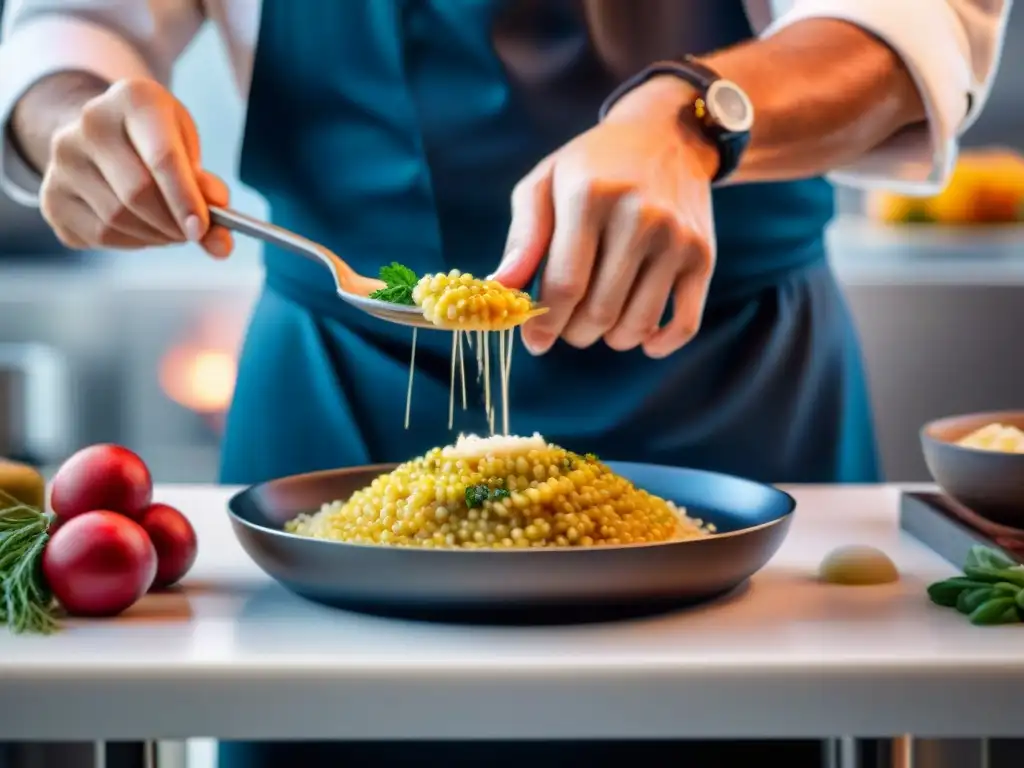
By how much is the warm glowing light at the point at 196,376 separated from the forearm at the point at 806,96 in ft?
6.01

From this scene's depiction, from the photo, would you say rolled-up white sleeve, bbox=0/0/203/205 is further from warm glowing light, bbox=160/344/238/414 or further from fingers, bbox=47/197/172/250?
warm glowing light, bbox=160/344/238/414

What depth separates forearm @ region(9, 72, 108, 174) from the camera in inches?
57.8

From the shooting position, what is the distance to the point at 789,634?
90 centimetres

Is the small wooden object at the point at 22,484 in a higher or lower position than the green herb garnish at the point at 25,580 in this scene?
higher

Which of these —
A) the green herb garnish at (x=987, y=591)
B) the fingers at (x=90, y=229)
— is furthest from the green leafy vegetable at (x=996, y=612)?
the fingers at (x=90, y=229)

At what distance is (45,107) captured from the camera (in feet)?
4.86

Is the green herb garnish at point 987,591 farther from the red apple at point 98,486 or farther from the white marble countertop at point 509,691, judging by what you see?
the red apple at point 98,486

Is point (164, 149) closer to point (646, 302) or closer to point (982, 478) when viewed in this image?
point (646, 302)

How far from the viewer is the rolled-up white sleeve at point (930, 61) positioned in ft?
4.38

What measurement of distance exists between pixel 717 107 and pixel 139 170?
0.50 meters

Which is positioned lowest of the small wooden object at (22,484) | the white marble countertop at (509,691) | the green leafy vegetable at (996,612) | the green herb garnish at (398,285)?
the white marble countertop at (509,691)

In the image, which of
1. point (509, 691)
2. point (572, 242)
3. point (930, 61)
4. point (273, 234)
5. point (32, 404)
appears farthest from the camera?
point (32, 404)

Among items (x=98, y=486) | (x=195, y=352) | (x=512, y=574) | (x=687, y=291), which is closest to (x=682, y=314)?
(x=687, y=291)

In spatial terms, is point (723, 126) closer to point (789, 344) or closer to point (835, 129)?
point (835, 129)
